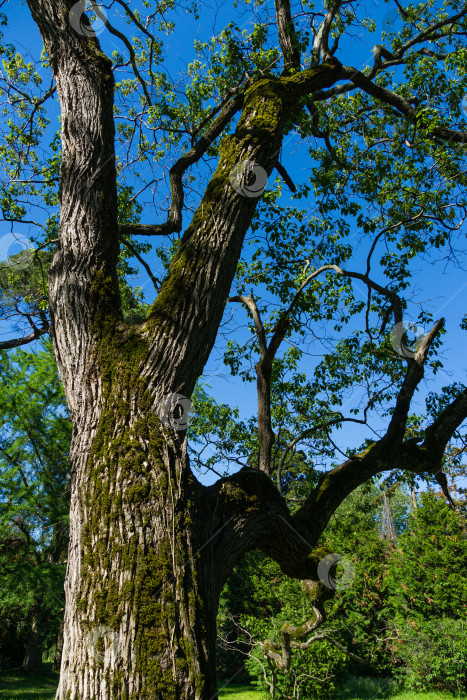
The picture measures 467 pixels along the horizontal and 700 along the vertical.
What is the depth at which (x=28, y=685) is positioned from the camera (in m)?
15.4

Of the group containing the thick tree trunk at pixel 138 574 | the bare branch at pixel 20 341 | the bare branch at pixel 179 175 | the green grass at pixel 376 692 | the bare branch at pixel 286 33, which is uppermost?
the bare branch at pixel 286 33

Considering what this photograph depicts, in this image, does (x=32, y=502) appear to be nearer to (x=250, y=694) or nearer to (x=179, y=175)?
(x=250, y=694)

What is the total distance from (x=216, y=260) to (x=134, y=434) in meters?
1.14

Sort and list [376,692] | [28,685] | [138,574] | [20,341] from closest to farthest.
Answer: [138,574], [20,341], [376,692], [28,685]

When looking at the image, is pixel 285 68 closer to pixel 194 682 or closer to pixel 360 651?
pixel 194 682

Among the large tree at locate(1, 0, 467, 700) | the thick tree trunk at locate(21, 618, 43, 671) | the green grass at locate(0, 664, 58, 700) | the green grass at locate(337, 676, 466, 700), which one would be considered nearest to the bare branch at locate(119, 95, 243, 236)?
the large tree at locate(1, 0, 467, 700)

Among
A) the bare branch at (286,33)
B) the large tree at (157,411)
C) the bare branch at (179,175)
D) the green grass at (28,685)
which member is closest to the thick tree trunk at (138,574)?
the large tree at (157,411)

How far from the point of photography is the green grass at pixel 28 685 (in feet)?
43.1

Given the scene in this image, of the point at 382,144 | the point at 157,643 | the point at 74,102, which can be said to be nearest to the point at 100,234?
the point at 74,102

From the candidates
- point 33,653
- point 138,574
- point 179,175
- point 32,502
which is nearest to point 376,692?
point 32,502

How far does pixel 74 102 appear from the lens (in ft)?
10.2

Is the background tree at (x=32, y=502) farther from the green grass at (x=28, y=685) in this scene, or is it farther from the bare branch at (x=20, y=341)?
the bare branch at (x=20, y=341)

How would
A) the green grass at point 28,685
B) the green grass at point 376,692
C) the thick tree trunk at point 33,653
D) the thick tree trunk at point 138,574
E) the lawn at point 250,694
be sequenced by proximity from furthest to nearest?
the thick tree trunk at point 33,653 < the green grass at point 28,685 < the lawn at point 250,694 < the green grass at point 376,692 < the thick tree trunk at point 138,574

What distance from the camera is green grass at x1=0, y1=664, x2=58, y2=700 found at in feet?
43.1
